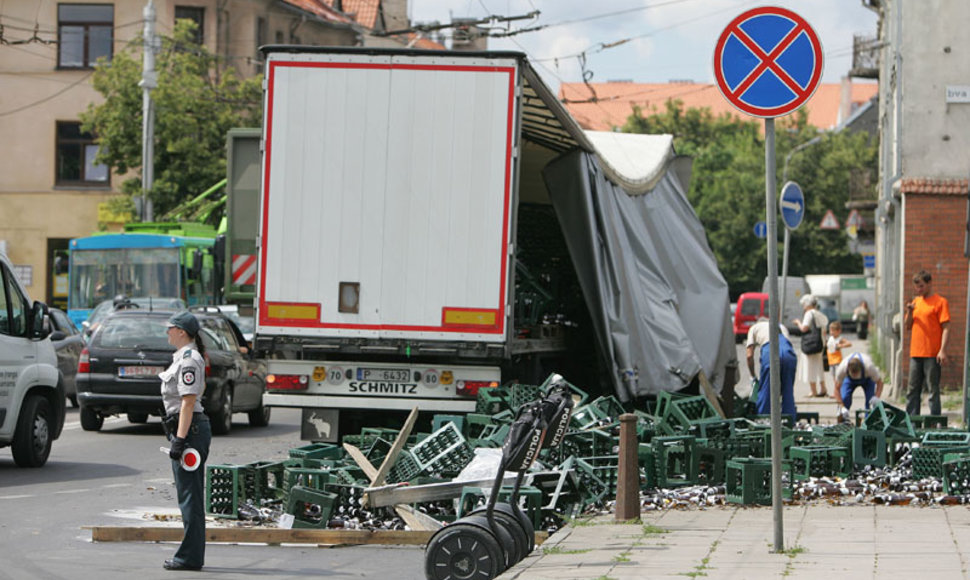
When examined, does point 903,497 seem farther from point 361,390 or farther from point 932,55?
point 932,55

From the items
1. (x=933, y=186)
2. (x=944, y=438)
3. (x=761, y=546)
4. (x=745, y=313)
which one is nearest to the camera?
(x=761, y=546)

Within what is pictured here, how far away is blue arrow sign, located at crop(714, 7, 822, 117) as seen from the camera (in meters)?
8.68

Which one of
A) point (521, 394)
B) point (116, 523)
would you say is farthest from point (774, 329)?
point (521, 394)

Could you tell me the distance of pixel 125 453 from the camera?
55.5 ft

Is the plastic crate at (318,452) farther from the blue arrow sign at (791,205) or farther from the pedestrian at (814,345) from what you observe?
the pedestrian at (814,345)

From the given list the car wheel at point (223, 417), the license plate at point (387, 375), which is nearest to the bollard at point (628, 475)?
the license plate at point (387, 375)

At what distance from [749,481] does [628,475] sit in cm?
124

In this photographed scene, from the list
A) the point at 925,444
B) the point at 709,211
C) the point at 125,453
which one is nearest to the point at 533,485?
the point at 925,444

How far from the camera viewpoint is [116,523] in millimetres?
11234

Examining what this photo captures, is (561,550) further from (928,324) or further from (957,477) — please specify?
(928,324)

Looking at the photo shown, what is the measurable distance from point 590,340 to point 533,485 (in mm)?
7947

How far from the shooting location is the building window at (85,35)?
5331cm

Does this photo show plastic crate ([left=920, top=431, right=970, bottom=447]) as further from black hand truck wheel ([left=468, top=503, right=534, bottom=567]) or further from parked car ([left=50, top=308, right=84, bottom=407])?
parked car ([left=50, top=308, right=84, bottom=407])

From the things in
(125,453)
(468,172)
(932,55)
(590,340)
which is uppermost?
(932,55)
